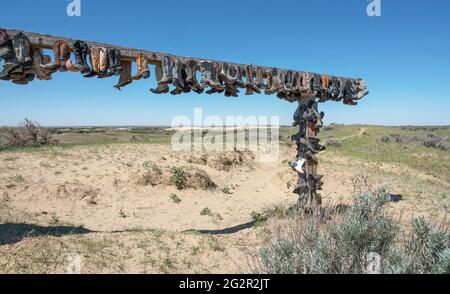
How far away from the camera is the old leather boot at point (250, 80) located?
7.22 metres

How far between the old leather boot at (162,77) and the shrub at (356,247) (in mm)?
3418

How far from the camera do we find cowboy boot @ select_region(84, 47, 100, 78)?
5355 millimetres

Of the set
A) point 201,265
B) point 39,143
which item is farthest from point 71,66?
point 39,143

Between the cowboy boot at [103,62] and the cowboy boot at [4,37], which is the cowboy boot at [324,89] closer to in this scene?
the cowboy boot at [103,62]

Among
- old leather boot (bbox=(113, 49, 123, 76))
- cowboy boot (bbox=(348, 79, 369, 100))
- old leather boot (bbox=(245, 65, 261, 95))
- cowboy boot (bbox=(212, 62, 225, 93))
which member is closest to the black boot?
old leather boot (bbox=(113, 49, 123, 76))

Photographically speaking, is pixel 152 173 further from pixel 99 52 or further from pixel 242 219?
pixel 99 52

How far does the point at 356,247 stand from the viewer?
3.74m

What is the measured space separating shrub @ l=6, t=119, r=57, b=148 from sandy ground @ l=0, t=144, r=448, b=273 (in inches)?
130

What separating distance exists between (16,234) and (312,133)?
6.63 meters

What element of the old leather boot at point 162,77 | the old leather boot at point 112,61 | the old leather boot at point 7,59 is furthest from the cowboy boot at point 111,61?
the old leather boot at point 7,59

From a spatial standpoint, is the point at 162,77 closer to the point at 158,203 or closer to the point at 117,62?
A: the point at 117,62

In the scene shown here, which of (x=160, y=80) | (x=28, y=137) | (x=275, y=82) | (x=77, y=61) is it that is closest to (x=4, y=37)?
(x=77, y=61)

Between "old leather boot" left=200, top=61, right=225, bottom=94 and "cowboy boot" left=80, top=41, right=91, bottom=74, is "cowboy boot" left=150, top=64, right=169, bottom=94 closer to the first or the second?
"old leather boot" left=200, top=61, right=225, bottom=94

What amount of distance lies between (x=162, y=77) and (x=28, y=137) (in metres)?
13.6
